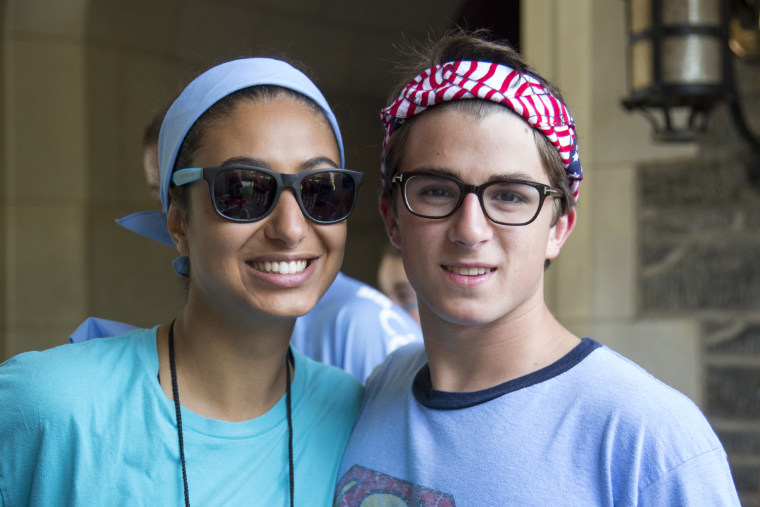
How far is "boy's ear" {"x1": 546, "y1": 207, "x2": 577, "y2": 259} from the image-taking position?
5.39ft

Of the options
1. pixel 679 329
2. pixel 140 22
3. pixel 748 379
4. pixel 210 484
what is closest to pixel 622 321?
pixel 679 329

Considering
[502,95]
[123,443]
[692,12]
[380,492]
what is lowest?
[380,492]

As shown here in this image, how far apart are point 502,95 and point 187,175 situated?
633 millimetres

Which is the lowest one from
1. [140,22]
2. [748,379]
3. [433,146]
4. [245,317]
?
[748,379]

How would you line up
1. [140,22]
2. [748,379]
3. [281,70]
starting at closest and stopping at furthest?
1. [281,70]
2. [748,379]
3. [140,22]

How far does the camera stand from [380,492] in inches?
61.3

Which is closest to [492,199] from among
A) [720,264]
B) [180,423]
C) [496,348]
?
[496,348]

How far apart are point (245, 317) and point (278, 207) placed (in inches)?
9.7

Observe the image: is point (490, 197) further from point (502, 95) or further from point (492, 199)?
point (502, 95)

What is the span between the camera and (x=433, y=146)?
158cm

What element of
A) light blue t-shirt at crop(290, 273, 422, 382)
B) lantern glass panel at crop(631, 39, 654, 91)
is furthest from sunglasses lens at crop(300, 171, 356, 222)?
lantern glass panel at crop(631, 39, 654, 91)

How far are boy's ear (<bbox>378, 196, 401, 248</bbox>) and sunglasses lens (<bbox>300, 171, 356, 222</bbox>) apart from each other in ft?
0.35

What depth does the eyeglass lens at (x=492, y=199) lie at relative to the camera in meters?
1.53

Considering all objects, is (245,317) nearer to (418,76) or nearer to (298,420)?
(298,420)
